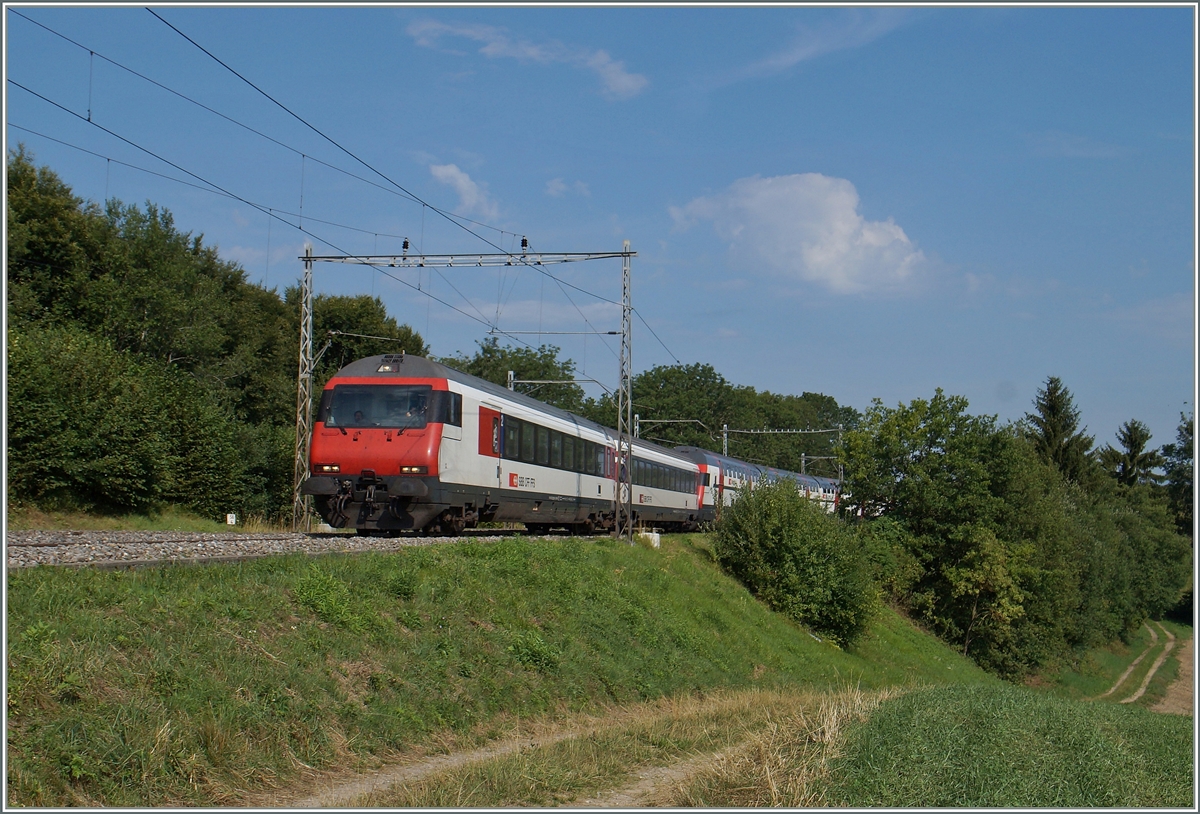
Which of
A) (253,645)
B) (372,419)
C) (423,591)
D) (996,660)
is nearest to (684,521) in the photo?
(996,660)

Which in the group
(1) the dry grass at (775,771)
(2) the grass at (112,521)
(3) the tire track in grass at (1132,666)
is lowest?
(3) the tire track in grass at (1132,666)

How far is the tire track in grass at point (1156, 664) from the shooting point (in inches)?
2089

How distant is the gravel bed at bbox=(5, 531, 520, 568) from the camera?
467 inches

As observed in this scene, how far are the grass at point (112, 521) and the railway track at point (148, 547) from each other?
6216mm

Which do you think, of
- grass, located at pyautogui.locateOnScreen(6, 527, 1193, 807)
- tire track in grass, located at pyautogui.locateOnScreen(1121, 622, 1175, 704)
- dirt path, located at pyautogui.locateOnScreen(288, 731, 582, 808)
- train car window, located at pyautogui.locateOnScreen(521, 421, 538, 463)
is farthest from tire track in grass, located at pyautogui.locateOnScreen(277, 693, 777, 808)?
tire track in grass, located at pyautogui.locateOnScreen(1121, 622, 1175, 704)

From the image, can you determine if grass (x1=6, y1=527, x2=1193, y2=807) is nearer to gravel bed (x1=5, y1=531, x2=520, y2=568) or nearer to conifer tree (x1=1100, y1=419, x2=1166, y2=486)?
gravel bed (x1=5, y1=531, x2=520, y2=568)

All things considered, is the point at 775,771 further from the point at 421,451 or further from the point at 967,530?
the point at 967,530

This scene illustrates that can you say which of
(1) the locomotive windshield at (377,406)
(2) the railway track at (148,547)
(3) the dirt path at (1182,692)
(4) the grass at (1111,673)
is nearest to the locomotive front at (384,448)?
(1) the locomotive windshield at (377,406)

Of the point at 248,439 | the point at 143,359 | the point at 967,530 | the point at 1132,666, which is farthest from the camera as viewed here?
the point at 1132,666

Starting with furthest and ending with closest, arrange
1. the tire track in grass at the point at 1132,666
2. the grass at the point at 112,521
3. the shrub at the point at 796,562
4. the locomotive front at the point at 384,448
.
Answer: the tire track in grass at the point at 1132,666
the shrub at the point at 796,562
the grass at the point at 112,521
the locomotive front at the point at 384,448

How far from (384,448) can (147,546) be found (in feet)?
21.1

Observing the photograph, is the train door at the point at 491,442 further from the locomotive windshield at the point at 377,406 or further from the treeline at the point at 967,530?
the treeline at the point at 967,530

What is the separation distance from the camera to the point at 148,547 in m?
14.1

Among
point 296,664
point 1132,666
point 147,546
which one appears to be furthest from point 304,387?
point 1132,666
